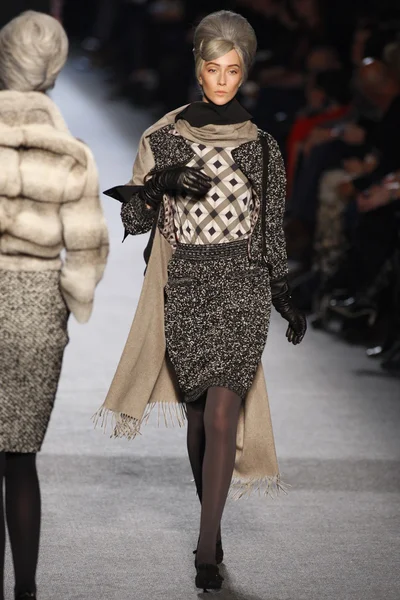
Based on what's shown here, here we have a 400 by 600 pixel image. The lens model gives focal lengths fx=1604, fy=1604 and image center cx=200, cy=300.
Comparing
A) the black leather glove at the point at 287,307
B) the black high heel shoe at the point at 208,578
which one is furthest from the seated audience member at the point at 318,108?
the black high heel shoe at the point at 208,578

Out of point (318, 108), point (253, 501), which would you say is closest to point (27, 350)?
point (253, 501)

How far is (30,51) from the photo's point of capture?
3.16 metres

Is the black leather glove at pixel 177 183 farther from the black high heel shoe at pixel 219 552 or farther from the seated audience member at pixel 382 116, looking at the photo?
the seated audience member at pixel 382 116

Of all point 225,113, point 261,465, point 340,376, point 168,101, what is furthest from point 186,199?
point 168,101

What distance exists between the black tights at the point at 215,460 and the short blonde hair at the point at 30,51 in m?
0.85

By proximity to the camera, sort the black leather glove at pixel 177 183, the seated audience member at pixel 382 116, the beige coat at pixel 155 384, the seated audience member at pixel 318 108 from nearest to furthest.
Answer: the black leather glove at pixel 177 183 < the beige coat at pixel 155 384 < the seated audience member at pixel 382 116 < the seated audience member at pixel 318 108

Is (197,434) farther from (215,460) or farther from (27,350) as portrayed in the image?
(27,350)

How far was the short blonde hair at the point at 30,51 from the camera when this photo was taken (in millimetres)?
3156

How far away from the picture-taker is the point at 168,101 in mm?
12758

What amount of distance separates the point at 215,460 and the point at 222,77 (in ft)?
2.82

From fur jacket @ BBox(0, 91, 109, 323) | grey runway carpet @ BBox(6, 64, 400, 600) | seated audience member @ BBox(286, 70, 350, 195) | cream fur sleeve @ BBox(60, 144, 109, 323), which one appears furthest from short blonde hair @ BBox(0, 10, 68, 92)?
seated audience member @ BBox(286, 70, 350, 195)

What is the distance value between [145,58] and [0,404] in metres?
10.6

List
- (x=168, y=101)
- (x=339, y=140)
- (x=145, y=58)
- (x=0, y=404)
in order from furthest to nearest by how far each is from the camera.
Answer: (x=145, y=58)
(x=168, y=101)
(x=339, y=140)
(x=0, y=404)

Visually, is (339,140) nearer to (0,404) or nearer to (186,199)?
(186,199)
